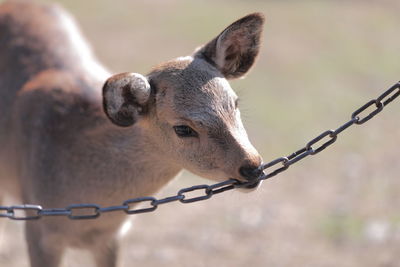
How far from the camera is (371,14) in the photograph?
44.7 ft

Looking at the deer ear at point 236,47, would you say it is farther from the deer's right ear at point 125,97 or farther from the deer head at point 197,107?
the deer's right ear at point 125,97

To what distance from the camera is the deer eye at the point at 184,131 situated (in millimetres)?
3819

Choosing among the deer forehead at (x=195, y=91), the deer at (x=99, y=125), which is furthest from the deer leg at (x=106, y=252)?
the deer forehead at (x=195, y=91)

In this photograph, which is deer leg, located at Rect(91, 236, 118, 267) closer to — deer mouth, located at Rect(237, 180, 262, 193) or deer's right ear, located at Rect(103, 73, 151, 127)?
deer's right ear, located at Rect(103, 73, 151, 127)

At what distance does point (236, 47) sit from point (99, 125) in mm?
1134

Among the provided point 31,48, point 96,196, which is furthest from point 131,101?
point 31,48

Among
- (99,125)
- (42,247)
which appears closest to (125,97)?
(99,125)

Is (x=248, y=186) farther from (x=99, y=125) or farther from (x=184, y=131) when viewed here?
(x=99, y=125)

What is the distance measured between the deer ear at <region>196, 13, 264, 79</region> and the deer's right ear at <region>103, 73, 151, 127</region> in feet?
1.72

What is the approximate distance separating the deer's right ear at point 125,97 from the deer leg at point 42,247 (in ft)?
4.15

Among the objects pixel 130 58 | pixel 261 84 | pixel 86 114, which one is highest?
pixel 130 58

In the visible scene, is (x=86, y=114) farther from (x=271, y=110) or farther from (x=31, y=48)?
(x=271, y=110)

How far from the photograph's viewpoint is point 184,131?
12.6 ft

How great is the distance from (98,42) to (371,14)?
5740mm
